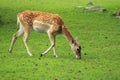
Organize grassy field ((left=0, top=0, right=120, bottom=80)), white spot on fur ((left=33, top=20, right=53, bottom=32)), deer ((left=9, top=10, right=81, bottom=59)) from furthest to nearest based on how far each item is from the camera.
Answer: white spot on fur ((left=33, top=20, right=53, bottom=32))
deer ((left=9, top=10, right=81, bottom=59))
grassy field ((left=0, top=0, right=120, bottom=80))

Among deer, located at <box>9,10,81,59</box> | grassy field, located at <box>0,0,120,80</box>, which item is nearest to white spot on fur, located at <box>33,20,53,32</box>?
deer, located at <box>9,10,81,59</box>

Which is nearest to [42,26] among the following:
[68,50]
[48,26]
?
[48,26]

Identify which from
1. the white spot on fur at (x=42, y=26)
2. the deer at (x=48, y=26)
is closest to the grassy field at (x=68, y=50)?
the deer at (x=48, y=26)

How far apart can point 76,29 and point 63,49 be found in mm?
5276

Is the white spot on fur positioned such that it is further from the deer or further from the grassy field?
the grassy field

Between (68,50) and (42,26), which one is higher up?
(42,26)

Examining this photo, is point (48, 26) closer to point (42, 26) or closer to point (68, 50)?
point (42, 26)

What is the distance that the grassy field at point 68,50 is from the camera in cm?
1221

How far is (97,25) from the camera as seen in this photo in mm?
23125

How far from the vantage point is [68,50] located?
1650cm

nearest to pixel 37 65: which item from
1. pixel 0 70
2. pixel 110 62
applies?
pixel 0 70

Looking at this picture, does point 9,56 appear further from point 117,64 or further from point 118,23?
point 118,23

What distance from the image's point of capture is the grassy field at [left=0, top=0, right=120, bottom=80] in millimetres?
12211

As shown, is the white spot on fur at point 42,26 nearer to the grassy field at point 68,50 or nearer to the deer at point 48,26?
the deer at point 48,26
